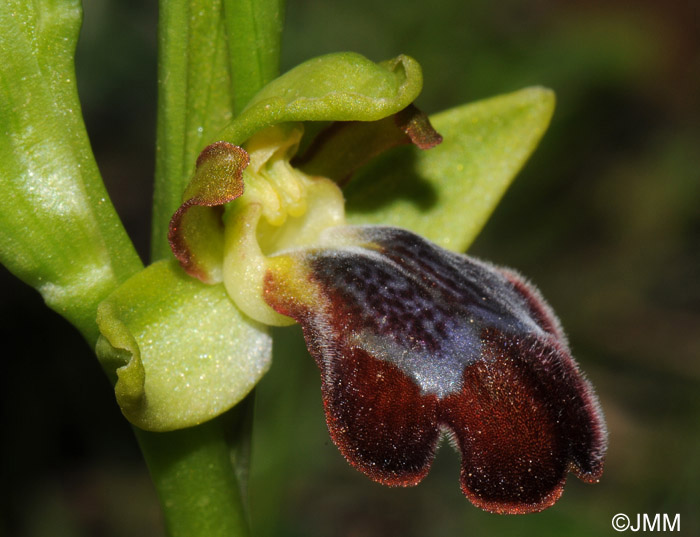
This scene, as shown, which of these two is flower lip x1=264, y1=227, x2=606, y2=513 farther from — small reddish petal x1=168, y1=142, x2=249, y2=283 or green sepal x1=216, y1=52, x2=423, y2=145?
green sepal x1=216, y1=52, x2=423, y2=145

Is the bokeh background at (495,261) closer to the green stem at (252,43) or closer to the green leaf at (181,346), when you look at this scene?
the green leaf at (181,346)

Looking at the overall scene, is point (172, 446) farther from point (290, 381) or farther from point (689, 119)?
point (689, 119)

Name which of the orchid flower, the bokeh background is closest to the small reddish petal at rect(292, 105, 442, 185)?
the orchid flower

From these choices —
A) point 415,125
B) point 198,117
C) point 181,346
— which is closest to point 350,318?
point 181,346

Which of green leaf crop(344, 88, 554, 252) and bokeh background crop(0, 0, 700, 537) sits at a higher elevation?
green leaf crop(344, 88, 554, 252)

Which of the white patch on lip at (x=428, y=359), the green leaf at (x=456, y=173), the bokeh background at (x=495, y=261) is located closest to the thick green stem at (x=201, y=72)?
the green leaf at (x=456, y=173)

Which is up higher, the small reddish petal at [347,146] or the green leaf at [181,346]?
the small reddish petal at [347,146]
